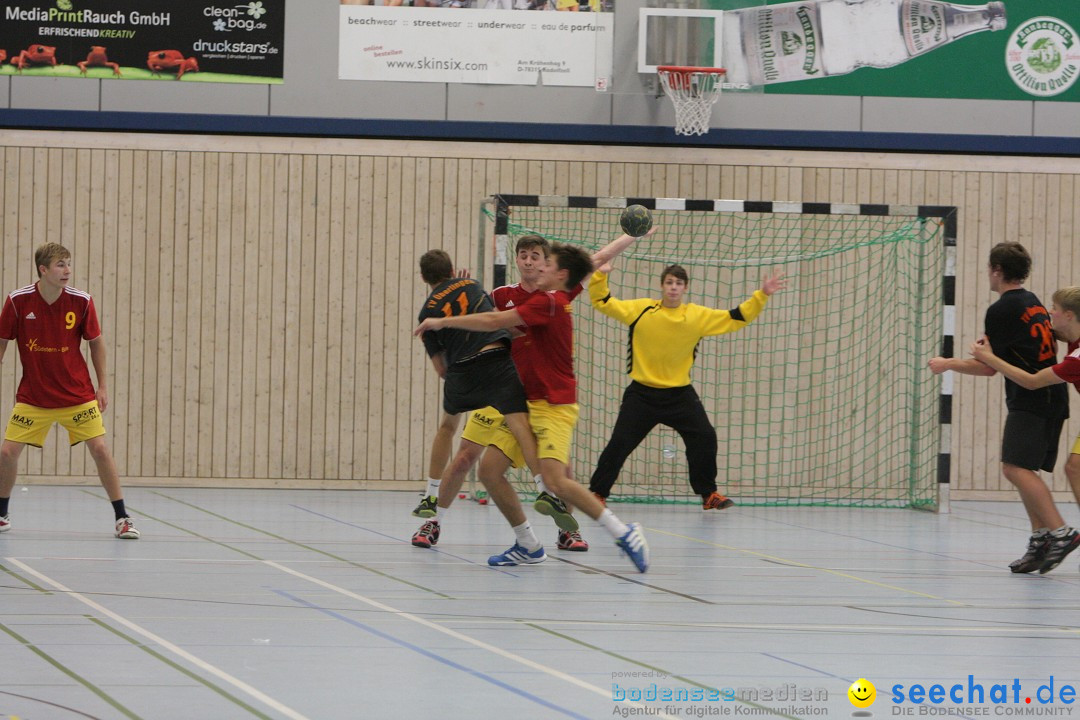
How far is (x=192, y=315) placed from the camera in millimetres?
13805

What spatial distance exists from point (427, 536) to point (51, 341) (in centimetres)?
284

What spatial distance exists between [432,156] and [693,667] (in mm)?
9691

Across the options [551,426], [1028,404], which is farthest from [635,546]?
[1028,404]

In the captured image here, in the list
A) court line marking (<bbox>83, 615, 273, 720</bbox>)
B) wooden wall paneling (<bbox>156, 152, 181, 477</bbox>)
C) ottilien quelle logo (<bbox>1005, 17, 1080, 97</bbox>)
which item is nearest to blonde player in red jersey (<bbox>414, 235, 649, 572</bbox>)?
court line marking (<bbox>83, 615, 273, 720</bbox>)

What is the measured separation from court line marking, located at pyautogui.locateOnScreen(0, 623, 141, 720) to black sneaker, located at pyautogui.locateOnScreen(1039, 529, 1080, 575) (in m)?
5.91

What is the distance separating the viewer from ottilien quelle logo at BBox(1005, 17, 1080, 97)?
47.3ft

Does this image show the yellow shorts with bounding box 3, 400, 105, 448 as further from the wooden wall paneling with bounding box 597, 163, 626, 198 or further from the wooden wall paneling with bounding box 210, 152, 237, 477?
the wooden wall paneling with bounding box 597, 163, 626, 198

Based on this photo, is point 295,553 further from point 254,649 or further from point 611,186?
point 611,186

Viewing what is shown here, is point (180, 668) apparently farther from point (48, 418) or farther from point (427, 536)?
point (48, 418)

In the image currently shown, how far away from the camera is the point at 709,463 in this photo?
38.3ft

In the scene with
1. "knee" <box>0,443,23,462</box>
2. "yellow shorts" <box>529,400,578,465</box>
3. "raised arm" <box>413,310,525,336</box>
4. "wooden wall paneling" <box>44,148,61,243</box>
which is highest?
"wooden wall paneling" <box>44,148,61,243</box>

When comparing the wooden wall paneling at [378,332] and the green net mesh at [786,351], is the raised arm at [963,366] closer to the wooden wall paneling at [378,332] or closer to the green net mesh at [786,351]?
the green net mesh at [786,351]

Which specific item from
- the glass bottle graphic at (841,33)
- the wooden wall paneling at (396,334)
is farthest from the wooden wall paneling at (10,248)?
the glass bottle graphic at (841,33)

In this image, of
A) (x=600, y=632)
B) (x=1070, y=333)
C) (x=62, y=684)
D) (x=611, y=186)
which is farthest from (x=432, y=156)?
(x=62, y=684)
